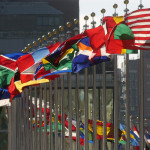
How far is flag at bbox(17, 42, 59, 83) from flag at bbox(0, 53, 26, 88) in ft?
12.0

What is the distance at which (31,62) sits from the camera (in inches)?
1113

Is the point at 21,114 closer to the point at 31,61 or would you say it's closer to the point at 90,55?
the point at 31,61

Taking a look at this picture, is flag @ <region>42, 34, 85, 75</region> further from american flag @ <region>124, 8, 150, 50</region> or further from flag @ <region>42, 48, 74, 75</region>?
american flag @ <region>124, 8, 150, 50</region>

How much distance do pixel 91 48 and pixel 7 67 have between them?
11.2 metres

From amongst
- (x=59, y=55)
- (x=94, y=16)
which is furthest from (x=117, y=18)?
(x=59, y=55)

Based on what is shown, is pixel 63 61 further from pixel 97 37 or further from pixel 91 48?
pixel 97 37

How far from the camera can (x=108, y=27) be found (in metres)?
20.7

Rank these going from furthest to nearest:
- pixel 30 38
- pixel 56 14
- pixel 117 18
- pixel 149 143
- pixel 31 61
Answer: pixel 56 14 → pixel 30 38 → pixel 149 143 → pixel 31 61 → pixel 117 18

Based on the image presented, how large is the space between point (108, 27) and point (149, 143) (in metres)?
12.9

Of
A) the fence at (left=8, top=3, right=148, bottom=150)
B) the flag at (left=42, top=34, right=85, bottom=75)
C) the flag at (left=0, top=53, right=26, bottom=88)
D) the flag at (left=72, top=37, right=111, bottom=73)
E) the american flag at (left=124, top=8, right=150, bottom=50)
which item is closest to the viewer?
the american flag at (left=124, top=8, right=150, bottom=50)

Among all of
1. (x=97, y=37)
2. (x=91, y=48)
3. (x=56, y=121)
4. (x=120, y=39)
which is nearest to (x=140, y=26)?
(x=120, y=39)

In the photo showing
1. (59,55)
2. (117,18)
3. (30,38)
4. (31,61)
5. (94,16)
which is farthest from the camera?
(30,38)

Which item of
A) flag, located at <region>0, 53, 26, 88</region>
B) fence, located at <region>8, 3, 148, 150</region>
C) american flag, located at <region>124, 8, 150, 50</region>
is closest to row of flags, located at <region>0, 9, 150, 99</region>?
american flag, located at <region>124, 8, 150, 50</region>

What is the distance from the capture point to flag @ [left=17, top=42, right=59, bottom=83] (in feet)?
90.8
